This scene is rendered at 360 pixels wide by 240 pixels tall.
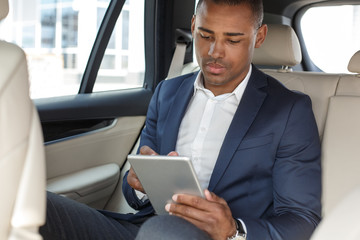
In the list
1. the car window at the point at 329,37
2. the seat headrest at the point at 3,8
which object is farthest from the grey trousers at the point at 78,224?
the car window at the point at 329,37

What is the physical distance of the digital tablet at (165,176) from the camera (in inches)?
55.0

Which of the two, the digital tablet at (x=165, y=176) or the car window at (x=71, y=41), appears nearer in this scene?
the digital tablet at (x=165, y=176)

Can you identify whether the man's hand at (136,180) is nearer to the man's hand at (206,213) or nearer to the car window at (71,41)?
the man's hand at (206,213)

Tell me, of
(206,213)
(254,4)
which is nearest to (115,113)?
(254,4)

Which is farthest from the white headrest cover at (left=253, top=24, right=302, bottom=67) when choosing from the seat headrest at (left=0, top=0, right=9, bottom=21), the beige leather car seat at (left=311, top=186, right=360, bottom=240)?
the beige leather car seat at (left=311, top=186, right=360, bottom=240)

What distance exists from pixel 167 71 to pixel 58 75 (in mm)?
659

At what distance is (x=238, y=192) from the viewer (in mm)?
1747

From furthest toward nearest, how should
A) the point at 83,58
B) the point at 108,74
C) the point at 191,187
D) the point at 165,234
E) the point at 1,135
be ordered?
the point at 108,74 → the point at 83,58 → the point at 191,187 → the point at 165,234 → the point at 1,135

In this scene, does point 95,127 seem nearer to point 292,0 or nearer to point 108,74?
point 108,74

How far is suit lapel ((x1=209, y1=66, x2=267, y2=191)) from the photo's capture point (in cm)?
172

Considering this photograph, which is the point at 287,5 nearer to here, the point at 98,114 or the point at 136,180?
the point at 98,114

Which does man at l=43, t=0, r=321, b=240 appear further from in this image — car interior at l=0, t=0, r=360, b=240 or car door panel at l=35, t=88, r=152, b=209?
car door panel at l=35, t=88, r=152, b=209

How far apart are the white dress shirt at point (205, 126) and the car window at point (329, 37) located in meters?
1.80


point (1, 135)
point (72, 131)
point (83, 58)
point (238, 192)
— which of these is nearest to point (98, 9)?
point (83, 58)
